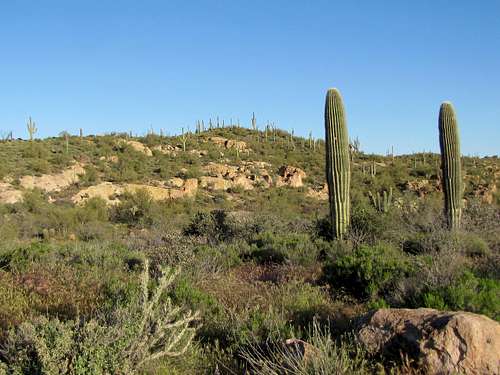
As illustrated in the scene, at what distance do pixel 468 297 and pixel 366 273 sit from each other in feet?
7.67

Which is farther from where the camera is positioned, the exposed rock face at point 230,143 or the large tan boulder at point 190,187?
the exposed rock face at point 230,143

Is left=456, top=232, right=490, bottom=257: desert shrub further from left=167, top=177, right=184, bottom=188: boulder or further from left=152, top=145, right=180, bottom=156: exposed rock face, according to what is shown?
left=152, top=145, right=180, bottom=156: exposed rock face

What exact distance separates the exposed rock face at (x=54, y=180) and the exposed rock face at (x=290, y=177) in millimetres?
13119

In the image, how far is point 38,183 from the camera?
2542cm

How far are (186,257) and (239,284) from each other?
2258 mm

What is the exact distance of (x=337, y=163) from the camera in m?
12.4

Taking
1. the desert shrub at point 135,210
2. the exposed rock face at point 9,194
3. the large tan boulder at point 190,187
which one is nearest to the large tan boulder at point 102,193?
the desert shrub at point 135,210

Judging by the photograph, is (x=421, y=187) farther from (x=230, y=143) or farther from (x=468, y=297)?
(x=468, y=297)

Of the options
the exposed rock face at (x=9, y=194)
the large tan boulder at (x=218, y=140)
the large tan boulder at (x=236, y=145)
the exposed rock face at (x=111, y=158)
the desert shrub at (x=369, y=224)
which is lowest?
the desert shrub at (x=369, y=224)

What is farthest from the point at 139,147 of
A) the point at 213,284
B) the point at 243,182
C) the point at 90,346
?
the point at 90,346

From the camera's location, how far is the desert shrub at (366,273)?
664cm

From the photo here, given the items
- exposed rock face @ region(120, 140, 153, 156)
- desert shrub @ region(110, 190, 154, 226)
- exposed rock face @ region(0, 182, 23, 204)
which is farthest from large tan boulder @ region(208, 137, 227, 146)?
exposed rock face @ region(0, 182, 23, 204)

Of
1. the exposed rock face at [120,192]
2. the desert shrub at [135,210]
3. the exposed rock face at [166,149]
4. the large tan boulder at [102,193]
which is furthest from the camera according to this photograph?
the exposed rock face at [166,149]

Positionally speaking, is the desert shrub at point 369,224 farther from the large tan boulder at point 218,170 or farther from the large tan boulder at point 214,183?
the large tan boulder at point 218,170
